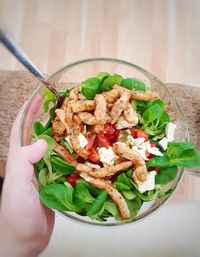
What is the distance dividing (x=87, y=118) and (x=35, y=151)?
0.11m

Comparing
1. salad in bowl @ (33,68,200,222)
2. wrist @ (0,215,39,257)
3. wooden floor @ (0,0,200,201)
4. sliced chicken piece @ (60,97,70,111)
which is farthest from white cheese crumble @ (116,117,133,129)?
wooden floor @ (0,0,200,201)

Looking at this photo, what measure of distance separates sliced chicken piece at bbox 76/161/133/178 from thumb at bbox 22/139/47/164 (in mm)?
70

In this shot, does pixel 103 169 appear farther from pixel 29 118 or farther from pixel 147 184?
pixel 29 118

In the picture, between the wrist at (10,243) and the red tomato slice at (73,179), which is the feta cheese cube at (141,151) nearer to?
the red tomato slice at (73,179)

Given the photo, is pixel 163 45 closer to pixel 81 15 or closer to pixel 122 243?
pixel 81 15

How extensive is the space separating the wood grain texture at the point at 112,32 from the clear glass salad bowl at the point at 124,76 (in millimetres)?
501

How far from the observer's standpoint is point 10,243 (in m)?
0.89

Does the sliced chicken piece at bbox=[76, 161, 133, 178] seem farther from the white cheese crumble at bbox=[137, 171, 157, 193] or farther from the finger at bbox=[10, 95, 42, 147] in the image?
the finger at bbox=[10, 95, 42, 147]

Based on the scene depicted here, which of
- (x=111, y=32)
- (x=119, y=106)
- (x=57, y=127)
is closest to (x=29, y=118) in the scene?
(x=57, y=127)

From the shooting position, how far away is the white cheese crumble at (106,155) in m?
0.77

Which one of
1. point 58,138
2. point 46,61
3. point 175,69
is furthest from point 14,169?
point 175,69

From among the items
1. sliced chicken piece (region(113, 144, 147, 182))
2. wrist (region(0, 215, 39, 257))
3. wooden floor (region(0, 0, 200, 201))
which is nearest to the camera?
sliced chicken piece (region(113, 144, 147, 182))

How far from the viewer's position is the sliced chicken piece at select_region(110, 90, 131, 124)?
0.79 meters

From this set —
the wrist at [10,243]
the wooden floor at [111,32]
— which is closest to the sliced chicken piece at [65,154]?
the wrist at [10,243]
